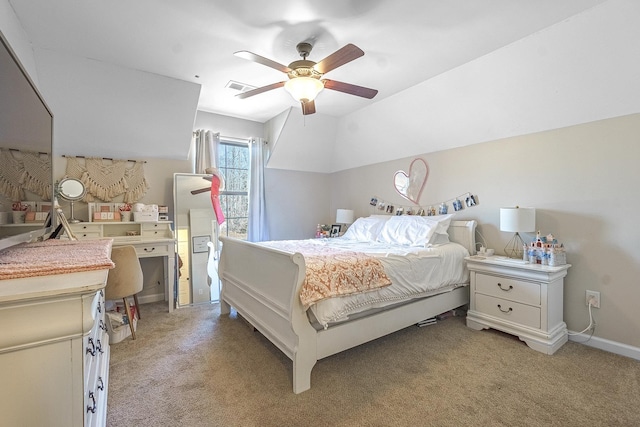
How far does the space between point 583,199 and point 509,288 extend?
980mm

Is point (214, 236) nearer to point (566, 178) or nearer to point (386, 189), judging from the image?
point (386, 189)

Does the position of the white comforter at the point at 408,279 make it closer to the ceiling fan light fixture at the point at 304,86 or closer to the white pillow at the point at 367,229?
the white pillow at the point at 367,229

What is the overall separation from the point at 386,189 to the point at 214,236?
2.55 meters

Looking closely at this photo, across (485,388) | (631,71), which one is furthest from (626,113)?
(485,388)

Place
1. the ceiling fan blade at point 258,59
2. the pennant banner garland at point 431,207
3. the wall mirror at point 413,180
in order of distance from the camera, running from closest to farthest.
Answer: the ceiling fan blade at point 258,59 → the pennant banner garland at point 431,207 → the wall mirror at point 413,180

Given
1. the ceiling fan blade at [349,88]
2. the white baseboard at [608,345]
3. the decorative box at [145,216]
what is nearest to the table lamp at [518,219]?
the white baseboard at [608,345]

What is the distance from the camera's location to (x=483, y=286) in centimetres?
277

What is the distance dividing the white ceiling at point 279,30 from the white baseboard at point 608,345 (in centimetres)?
256

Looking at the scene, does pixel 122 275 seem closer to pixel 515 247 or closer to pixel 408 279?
pixel 408 279

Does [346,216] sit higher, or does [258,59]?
[258,59]

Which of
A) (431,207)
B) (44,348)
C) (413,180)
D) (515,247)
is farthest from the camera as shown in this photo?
(413,180)

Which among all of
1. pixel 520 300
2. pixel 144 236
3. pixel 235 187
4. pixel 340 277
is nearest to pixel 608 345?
pixel 520 300

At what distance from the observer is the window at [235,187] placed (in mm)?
4402

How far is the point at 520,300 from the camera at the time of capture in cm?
250
